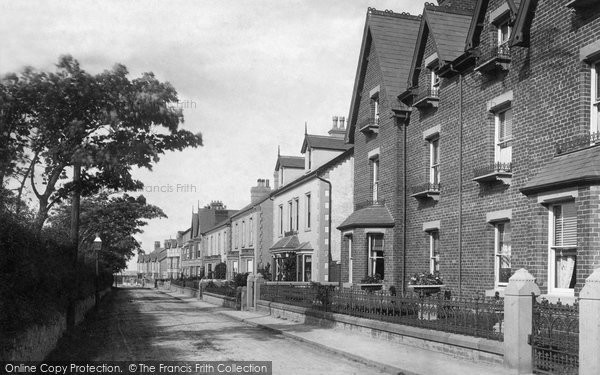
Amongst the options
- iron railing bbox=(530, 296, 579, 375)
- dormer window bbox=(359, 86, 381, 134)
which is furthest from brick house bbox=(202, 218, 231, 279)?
iron railing bbox=(530, 296, 579, 375)

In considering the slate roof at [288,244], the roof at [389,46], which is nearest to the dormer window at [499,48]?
the roof at [389,46]

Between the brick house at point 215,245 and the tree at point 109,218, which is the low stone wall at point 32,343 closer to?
the tree at point 109,218

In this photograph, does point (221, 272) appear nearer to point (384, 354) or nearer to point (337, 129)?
point (337, 129)

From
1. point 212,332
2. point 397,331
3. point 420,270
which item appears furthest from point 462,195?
point 212,332

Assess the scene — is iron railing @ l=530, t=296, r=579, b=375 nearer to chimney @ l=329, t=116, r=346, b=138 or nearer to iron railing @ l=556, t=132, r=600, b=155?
iron railing @ l=556, t=132, r=600, b=155

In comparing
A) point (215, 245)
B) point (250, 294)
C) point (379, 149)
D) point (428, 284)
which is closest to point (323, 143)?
point (250, 294)

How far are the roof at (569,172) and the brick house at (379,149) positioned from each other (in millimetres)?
8939

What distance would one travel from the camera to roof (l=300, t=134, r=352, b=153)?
1569 inches

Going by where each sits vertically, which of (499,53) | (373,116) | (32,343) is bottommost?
A: (32,343)

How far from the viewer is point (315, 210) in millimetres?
37281

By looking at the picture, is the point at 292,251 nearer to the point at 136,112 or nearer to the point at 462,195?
the point at 462,195

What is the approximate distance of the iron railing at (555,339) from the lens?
10.4 metres

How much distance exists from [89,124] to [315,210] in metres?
22.6

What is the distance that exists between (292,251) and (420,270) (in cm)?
1795
